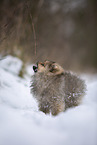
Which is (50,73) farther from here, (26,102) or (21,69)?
(21,69)

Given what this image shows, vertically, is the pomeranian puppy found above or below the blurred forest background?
below

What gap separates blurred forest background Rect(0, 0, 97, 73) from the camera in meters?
1.72

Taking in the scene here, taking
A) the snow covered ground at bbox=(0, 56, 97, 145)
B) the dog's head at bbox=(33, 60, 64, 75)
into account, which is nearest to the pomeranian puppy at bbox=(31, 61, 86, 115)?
the dog's head at bbox=(33, 60, 64, 75)

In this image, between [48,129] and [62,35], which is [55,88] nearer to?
[48,129]

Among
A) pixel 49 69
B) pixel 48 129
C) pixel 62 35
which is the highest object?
pixel 62 35

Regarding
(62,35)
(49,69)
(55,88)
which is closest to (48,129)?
(55,88)

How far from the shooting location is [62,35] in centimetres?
284

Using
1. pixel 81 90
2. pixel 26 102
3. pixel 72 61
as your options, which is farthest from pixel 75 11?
pixel 26 102

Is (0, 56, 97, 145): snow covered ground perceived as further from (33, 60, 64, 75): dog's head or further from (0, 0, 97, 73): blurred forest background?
(0, 0, 97, 73): blurred forest background

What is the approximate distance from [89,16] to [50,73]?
5.32 feet

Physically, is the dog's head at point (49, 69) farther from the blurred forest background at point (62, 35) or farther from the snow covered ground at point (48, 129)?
the snow covered ground at point (48, 129)

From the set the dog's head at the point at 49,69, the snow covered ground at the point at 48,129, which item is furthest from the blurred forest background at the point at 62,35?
the snow covered ground at the point at 48,129

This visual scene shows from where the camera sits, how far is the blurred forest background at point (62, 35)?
1721 millimetres

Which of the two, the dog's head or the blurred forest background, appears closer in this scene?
the dog's head
